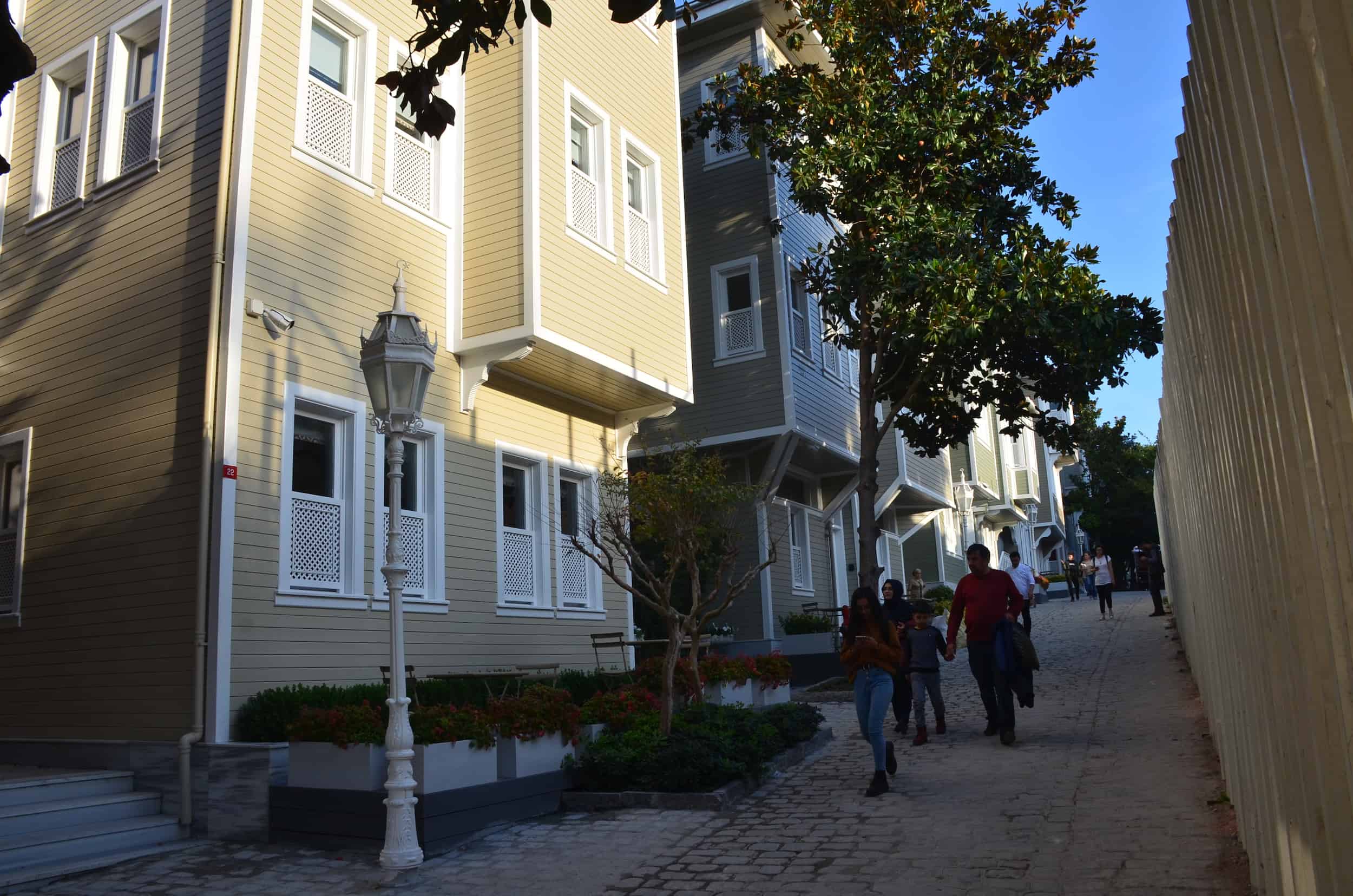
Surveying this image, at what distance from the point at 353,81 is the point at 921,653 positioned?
9.19 metres

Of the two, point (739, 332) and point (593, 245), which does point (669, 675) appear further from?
point (739, 332)

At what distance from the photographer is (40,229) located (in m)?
13.2

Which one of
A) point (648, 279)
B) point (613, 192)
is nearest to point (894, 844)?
point (648, 279)

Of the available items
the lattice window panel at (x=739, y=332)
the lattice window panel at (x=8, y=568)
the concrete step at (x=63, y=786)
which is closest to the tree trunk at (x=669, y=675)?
the concrete step at (x=63, y=786)

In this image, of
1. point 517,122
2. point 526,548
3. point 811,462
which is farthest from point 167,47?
point 811,462

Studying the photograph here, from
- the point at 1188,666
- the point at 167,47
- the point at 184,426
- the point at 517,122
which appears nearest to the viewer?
the point at 184,426

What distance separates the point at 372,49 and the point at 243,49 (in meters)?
2.04

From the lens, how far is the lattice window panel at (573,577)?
15.5m

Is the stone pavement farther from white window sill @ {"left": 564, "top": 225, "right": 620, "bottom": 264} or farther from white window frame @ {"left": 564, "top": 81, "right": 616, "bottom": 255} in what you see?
white window frame @ {"left": 564, "top": 81, "right": 616, "bottom": 255}

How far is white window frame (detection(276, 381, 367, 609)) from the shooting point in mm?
11289

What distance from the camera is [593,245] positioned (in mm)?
15398

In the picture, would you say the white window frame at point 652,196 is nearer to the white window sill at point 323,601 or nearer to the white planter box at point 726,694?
the white planter box at point 726,694

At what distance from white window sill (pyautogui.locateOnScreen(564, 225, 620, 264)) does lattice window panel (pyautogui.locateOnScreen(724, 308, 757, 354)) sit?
5891 millimetres

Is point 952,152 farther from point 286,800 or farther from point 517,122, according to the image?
point 286,800
